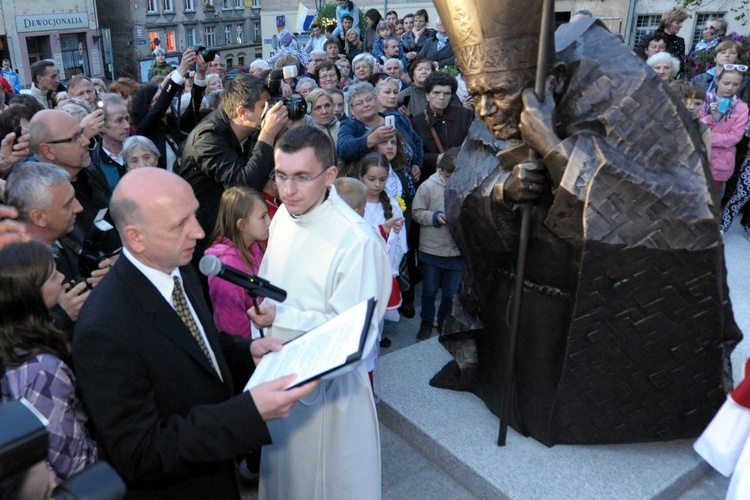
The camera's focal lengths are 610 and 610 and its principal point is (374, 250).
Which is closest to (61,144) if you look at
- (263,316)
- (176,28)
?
(263,316)

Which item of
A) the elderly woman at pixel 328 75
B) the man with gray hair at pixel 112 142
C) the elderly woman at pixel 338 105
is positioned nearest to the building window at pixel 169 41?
the elderly woman at pixel 328 75

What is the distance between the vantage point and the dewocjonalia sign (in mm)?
20391

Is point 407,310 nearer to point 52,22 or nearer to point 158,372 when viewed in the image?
point 158,372

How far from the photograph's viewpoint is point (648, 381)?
2.74 m

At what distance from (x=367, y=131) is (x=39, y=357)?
332cm

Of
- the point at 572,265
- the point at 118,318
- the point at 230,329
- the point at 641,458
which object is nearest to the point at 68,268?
the point at 230,329

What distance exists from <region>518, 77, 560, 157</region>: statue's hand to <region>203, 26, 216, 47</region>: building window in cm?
3215

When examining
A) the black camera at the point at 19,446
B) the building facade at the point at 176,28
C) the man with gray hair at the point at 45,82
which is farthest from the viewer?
the building facade at the point at 176,28

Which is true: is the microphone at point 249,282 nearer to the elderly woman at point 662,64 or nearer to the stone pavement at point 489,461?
the stone pavement at point 489,461

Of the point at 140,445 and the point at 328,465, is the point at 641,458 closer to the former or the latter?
the point at 328,465

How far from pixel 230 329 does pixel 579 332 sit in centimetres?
161

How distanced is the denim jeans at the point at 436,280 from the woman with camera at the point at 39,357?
2998mm

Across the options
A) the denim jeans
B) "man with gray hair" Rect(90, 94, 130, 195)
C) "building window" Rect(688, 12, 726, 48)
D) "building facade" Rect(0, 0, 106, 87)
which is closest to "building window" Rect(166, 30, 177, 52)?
"building facade" Rect(0, 0, 106, 87)

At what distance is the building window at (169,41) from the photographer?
96.5 ft
